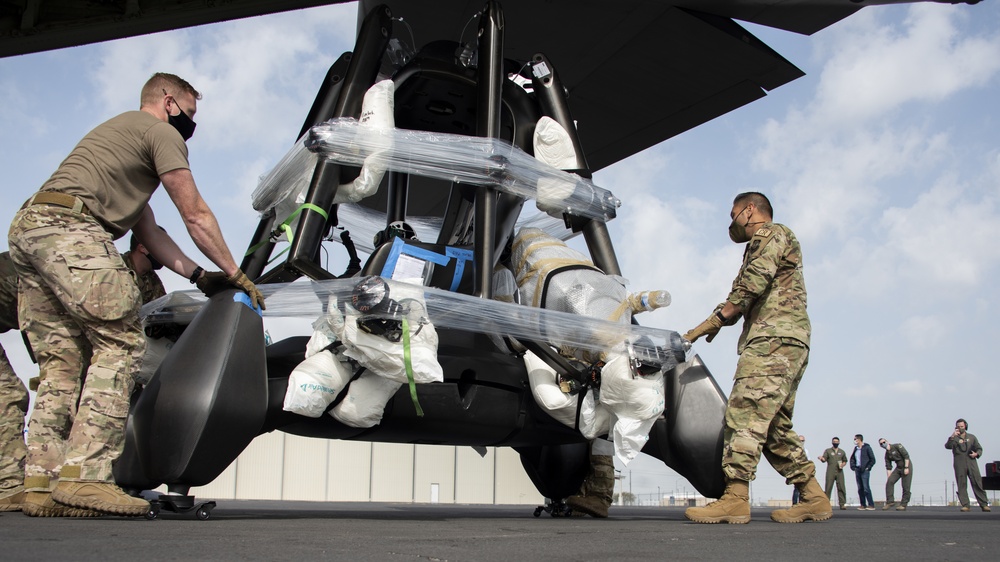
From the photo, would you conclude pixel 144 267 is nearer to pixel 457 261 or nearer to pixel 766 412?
pixel 457 261

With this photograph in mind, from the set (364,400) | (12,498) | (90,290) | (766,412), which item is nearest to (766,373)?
(766,412)

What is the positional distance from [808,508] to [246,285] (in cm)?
327

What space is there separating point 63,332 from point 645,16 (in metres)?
4.20

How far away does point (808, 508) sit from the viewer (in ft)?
16.2

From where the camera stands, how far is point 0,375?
4570 mm

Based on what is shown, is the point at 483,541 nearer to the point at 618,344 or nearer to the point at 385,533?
the point at 385,533

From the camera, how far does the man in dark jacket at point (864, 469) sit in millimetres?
14719

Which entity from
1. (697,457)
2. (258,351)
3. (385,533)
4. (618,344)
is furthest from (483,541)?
(697,457)

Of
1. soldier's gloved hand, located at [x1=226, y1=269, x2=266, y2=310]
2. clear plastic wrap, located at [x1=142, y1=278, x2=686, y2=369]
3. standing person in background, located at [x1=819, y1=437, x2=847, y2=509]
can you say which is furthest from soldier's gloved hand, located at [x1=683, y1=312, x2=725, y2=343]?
standing person in background, located at [x1=819, y1=437, x2=847, y2=509]

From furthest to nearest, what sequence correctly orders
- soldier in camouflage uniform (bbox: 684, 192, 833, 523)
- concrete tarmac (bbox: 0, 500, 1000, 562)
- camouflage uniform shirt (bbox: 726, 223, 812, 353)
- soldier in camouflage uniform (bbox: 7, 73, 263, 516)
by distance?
camouflage uniform shirt (bbox: 726, 223, 812, 353) → soldier in camouflage uniform (bbox: 684, 192, 833, 523) → soldier in camouflage uniform (bbox: 7, 73, 263, 516) → concrete tarmac (bbox: 0, 500, 1000, 562)

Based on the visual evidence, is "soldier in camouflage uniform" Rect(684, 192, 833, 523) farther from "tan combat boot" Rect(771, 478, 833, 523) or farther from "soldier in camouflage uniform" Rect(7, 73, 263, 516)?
"soldier in camouflage uniform" Rect(7, 73, 263, 516)

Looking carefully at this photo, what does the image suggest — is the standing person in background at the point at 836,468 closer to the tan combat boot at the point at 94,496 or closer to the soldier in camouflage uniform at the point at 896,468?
the soldier in camouflage uniform at the point at 896,468

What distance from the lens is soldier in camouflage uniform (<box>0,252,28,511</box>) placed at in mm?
4441

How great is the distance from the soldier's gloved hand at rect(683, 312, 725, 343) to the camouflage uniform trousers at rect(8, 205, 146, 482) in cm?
291
